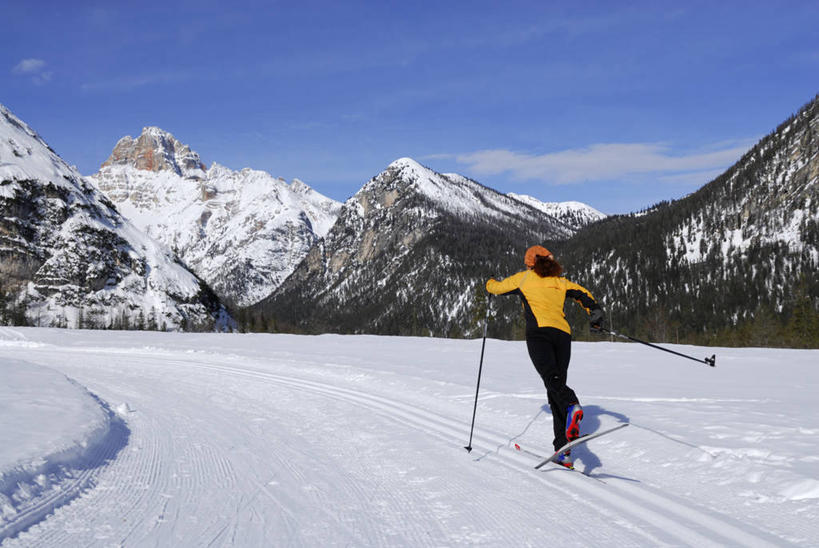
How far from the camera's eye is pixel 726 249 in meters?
165

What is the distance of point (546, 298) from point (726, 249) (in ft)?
611

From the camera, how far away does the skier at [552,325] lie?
6145 millimetres

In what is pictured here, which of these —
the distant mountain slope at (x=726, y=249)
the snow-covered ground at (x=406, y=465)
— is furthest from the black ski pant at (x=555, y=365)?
the distant mountain slope at (x=726, y=249)

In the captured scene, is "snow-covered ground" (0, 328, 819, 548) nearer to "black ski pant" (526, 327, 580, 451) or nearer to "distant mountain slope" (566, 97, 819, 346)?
"black ski pant" (526, 327, 580, 451)

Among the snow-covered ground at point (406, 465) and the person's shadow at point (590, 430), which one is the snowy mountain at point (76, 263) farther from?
the person's shadow at point (590, 430)


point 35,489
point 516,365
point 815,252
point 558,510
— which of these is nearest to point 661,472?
point 558,510

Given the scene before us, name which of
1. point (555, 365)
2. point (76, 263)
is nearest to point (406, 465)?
point (555, 365)

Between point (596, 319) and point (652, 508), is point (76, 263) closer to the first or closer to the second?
point (596, 319)

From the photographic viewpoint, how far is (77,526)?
3.96m

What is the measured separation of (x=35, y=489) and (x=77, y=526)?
3.01 ft

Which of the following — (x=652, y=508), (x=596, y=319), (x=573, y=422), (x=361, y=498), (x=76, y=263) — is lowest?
(x=361, y=498)

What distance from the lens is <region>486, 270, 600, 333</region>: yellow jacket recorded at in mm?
6336

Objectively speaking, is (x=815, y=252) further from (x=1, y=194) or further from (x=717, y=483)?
(x=1, y=194)

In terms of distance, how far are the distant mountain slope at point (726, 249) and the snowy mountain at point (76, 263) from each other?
4685 inches
